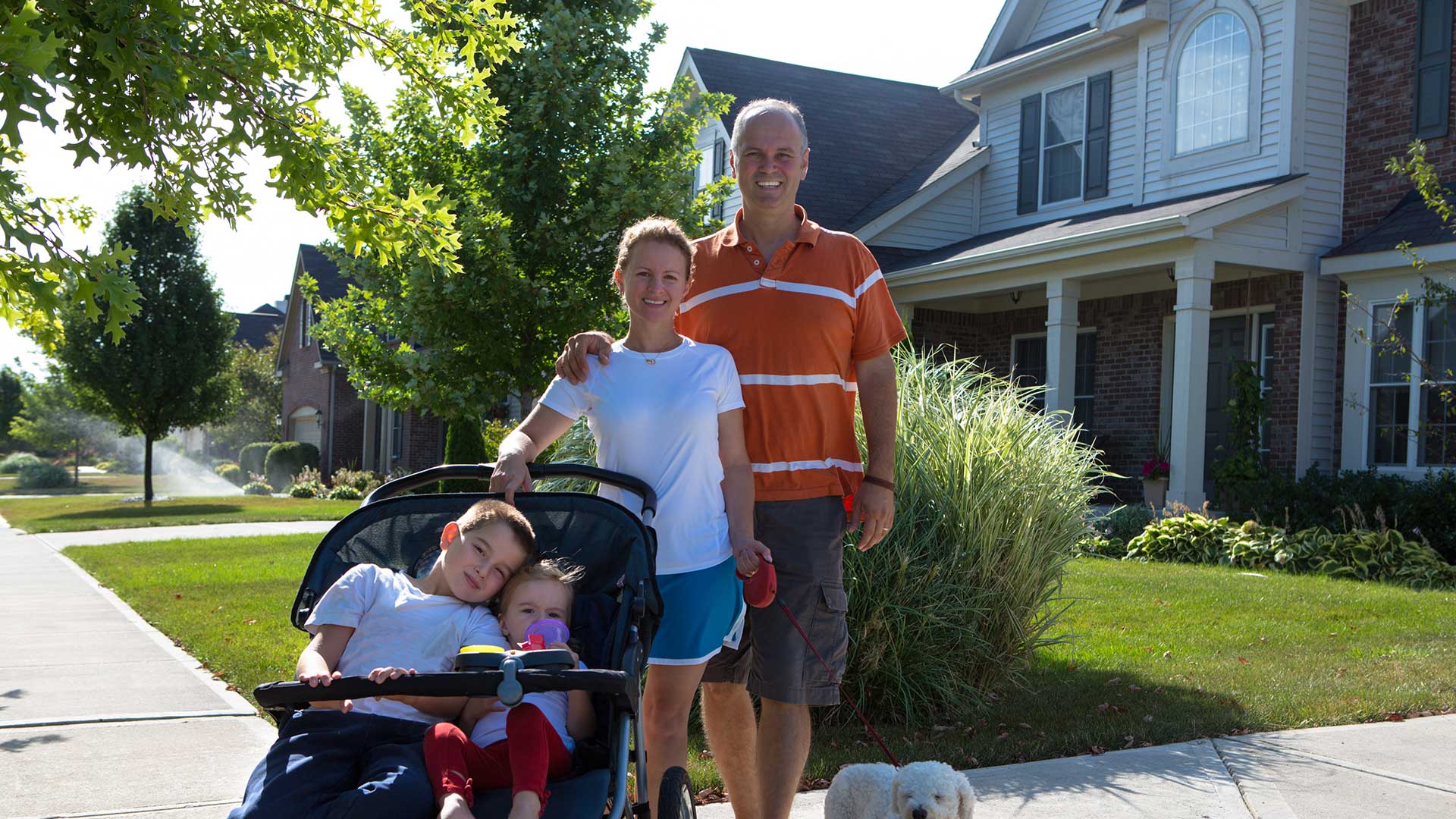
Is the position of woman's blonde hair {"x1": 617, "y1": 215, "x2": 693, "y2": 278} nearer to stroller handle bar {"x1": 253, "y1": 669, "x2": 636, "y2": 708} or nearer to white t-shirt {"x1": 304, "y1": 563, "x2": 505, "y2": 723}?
white t-shirt {"x1": 304, "y1": 563, "x2": 505, "y2": 723}

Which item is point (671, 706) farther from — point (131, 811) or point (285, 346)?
point (285, 346)

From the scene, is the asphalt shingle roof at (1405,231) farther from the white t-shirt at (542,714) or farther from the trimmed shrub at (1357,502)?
the white t-shirt at (542,714)

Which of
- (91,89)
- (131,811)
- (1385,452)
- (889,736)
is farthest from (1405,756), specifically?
(1385,452)

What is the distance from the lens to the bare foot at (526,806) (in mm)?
2461

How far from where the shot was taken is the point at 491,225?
370 inches

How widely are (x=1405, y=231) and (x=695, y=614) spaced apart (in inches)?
444

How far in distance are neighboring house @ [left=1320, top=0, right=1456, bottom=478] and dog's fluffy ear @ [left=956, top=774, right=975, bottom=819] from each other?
1033cm

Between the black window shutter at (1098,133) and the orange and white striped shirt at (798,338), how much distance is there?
12.5 meters

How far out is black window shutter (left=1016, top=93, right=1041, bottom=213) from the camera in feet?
53.0

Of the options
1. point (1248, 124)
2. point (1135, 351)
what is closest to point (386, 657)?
point (1248, 124)

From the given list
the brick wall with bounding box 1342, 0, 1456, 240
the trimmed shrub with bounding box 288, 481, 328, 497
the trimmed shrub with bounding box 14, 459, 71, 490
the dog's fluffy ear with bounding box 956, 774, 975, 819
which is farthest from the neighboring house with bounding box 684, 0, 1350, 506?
the trimmed shrub with bounding box 14, 459, 71, 490

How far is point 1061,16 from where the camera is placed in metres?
16.1

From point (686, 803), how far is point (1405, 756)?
3.45 m

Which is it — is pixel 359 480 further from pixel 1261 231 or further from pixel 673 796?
pixel 673 796
